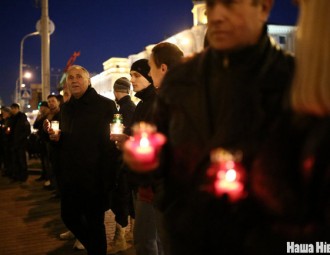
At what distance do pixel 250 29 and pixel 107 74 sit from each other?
4029 cm

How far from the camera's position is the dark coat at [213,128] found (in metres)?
1.54

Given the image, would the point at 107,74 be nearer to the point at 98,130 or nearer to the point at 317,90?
the point at 98,130

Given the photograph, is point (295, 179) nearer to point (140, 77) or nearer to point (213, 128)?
point (213, 128)

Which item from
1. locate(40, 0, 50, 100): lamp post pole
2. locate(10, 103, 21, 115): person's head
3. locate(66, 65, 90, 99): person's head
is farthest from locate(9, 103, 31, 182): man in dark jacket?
locate(66, 65, 90, 99): person's head

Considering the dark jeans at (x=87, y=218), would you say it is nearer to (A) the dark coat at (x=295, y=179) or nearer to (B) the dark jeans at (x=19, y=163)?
(A) the dark coat at (x=295, y=179)

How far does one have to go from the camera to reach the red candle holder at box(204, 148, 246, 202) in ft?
4.94

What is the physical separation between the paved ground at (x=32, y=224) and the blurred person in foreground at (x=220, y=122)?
4.03 metres

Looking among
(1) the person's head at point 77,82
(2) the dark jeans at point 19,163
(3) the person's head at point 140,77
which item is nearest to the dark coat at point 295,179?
(3) the person's head at point 140,77

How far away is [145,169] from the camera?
1.68 meters

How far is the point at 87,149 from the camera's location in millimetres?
4297

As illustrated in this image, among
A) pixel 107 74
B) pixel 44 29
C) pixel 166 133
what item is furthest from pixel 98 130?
pixel 107 74

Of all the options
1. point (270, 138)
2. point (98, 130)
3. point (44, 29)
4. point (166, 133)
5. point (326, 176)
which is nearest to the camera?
point (326, 176)

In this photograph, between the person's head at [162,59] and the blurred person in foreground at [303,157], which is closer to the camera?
the blurred person in foreground at [303,157]

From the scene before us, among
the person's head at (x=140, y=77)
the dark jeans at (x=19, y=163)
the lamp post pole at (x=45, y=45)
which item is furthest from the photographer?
the lamp post pole at (x=45, y=45)
